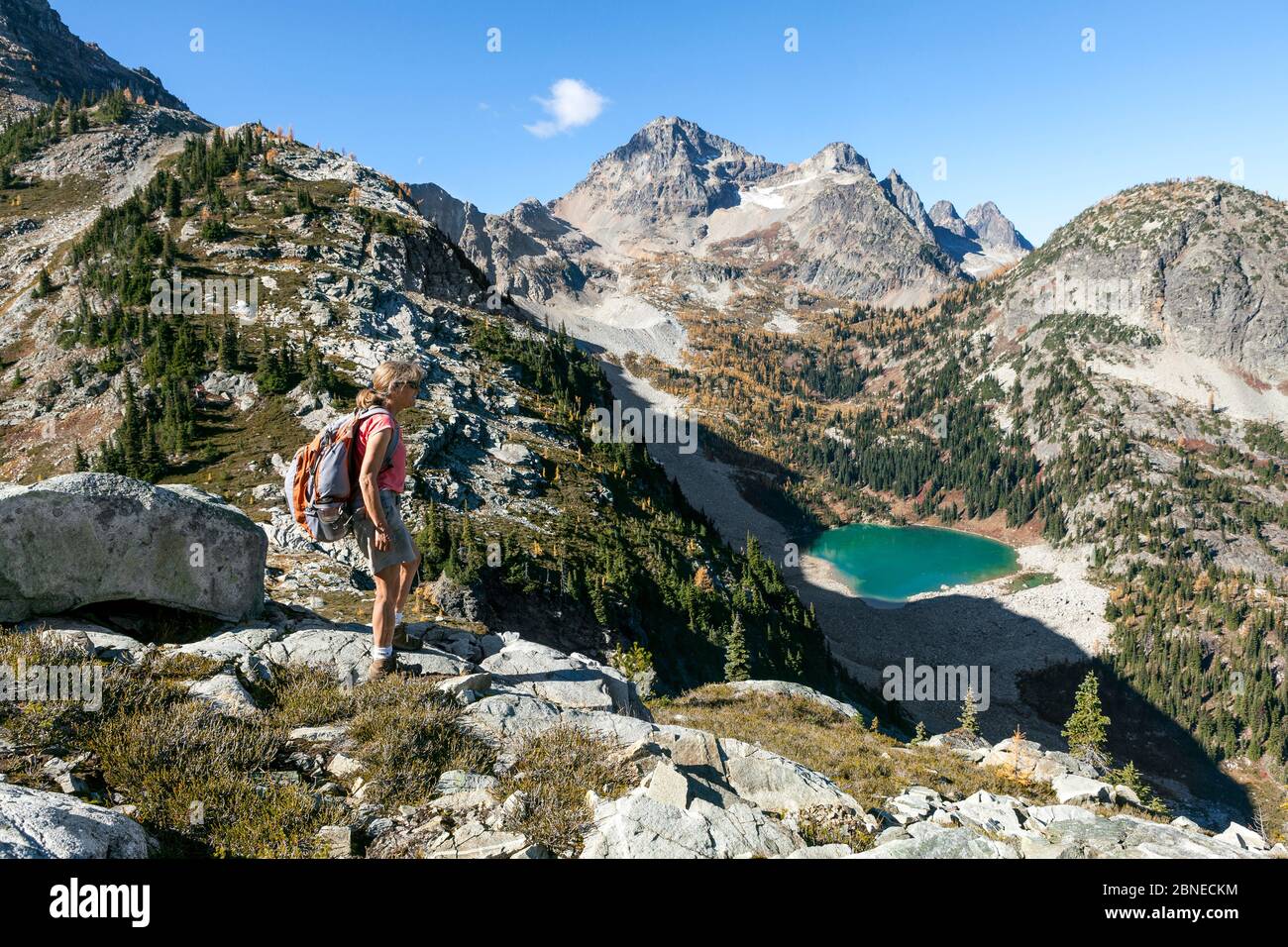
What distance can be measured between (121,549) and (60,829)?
8.55 metres

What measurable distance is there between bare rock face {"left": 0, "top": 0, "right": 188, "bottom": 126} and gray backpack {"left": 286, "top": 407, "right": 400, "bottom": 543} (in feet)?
498

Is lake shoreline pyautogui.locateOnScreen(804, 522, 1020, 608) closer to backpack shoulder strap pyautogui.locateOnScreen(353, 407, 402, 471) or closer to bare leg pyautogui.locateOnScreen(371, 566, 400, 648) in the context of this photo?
bare leg pyautogui.locateOnScreen(371, 566, 400, 648)

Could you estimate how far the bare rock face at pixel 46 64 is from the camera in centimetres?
12275

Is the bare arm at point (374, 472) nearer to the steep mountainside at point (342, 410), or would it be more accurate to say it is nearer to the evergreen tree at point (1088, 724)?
the steep mountainside at point (342, 410)

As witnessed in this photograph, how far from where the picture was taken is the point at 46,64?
480 ft

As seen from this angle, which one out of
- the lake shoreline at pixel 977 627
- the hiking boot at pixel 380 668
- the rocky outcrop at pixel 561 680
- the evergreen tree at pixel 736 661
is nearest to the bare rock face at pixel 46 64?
the evergreen tree at pixel 736 661

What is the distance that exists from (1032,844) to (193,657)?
38.9 feet

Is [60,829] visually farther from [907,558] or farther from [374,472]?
[907,558]

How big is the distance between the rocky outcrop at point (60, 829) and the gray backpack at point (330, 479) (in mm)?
4125

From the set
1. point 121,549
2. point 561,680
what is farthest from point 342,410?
point 561,680

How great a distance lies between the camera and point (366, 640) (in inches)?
457

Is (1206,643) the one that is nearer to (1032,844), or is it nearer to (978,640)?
(978,640)

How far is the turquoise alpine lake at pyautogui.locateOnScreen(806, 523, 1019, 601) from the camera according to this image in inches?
5025

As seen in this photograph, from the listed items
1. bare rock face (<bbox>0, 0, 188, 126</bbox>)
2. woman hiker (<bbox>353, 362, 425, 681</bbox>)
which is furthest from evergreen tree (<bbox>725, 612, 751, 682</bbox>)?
bare rock face (<bbox>0, 0, 188, 126</bbox>)
